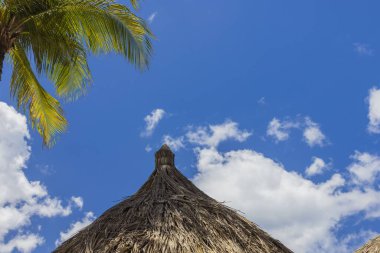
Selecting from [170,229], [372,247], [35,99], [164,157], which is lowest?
[170,229]

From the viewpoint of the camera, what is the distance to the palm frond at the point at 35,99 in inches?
369

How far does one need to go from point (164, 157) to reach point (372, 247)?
3581 millimetres

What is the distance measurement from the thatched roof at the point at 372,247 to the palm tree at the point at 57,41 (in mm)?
4572

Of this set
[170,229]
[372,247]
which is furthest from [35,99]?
[372,247]

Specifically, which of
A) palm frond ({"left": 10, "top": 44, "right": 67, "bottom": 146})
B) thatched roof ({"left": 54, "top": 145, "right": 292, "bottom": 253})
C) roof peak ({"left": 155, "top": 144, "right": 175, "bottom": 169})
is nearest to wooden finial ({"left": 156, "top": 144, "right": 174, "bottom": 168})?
roof peak ({"left": 155, "top": 144, "right": 175, "bottom": 169})

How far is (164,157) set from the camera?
8.12m

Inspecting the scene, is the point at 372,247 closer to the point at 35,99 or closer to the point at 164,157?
the point at 164,157

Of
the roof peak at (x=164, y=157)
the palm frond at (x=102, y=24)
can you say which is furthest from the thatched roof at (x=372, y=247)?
the palm frond at (x=102, y=24)

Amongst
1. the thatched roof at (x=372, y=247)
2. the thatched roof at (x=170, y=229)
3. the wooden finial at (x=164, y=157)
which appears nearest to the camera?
the thatched roof at (x=170, y=229)

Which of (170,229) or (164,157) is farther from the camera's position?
(164,157)

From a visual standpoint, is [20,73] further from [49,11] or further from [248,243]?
[248,243]

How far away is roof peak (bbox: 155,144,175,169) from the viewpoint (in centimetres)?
807

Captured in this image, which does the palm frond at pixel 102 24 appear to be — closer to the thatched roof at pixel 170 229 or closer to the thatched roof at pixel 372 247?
the thatched roof at pixel 170 229

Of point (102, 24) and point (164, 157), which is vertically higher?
point (102, 24)
